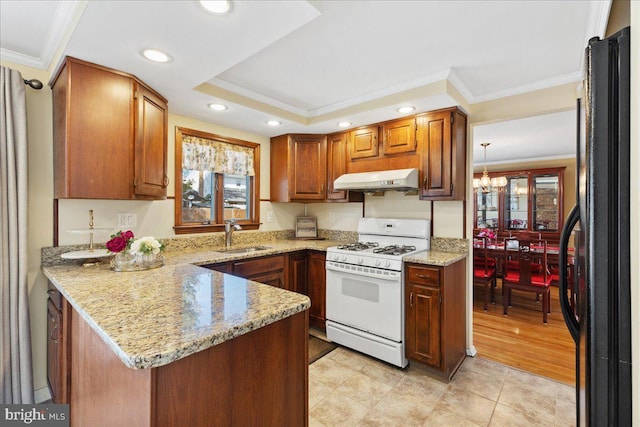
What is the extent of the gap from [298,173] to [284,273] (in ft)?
3.92

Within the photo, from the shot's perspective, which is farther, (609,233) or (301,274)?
(301,274)

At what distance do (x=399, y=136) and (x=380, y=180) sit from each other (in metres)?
0.49

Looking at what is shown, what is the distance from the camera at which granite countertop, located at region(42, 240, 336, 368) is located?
33.9 inches

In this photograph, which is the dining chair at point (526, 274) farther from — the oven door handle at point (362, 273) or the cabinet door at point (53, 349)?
the cabinet door at point (53, 349)

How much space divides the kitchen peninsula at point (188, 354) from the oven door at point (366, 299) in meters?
1.34

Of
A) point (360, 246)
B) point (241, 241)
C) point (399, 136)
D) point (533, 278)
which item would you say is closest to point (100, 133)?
point (241, 241)

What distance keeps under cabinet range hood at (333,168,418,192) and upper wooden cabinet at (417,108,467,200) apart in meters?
0.13

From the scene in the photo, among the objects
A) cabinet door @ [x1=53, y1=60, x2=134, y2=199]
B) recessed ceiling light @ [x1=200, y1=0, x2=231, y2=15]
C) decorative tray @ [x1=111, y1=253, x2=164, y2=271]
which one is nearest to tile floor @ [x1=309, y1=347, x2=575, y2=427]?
decorative tray @ [x1=111, y1=253, x2=164, y2=271]

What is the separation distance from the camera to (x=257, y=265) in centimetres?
271

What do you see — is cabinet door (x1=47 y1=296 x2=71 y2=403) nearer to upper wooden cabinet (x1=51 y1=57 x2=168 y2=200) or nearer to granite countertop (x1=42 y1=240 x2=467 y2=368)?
granite countertop (x1=42 y1=240 x2=467 y2=368)

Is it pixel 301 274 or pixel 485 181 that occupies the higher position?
pixel 485 181

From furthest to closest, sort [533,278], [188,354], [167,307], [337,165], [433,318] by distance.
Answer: [533,278]
[337,165]
[433,318]
[167,307]
[188,354]

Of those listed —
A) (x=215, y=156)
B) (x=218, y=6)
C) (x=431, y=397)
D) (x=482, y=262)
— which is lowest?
(x=431, y=397)

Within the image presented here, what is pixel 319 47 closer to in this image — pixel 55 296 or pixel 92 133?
pixel 92 133
